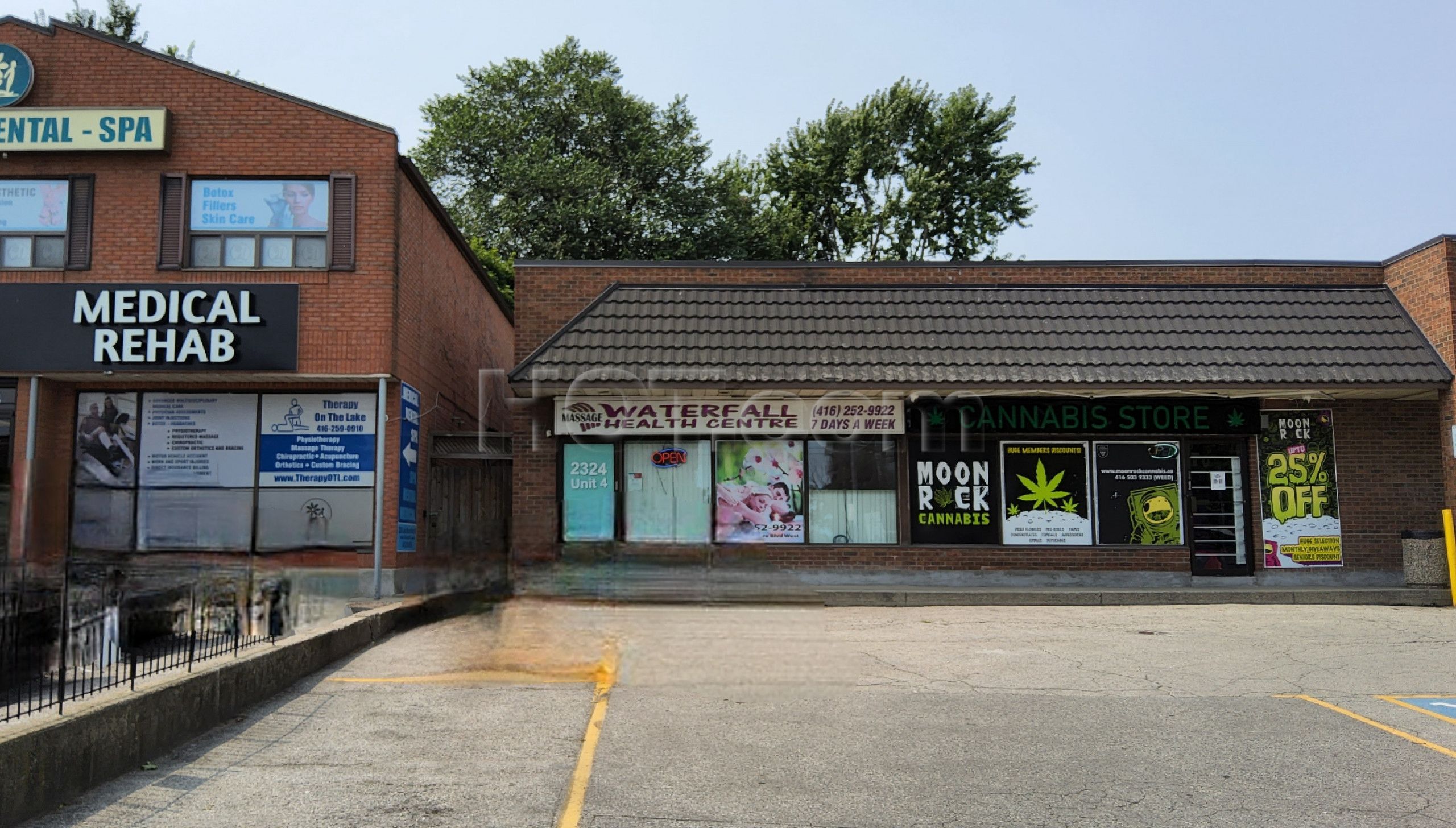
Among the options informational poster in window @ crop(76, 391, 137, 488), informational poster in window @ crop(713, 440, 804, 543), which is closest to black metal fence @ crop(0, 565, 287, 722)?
informational poster in window @ crop(76, 391, 137, 488)

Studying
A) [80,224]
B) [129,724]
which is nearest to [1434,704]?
[129,724]

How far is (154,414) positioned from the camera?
16.3 meters

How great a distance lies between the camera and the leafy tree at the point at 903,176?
40.0 m

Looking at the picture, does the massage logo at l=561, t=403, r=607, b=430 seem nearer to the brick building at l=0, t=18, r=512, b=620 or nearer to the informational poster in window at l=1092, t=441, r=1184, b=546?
the brick building at l=0, t=18, r=512, b=620

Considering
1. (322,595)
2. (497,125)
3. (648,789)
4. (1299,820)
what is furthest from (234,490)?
(497,125)

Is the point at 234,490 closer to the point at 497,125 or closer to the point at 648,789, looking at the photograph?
the point at 648,789

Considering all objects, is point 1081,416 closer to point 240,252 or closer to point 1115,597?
point 1115,597

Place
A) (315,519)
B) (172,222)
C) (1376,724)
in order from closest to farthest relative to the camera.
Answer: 1. (1376,724)
2. (172,222)
3. (315,519)

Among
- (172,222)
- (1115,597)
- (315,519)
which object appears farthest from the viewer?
(315,519)

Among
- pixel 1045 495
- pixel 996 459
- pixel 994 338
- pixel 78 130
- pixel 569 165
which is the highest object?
pixel 569 165

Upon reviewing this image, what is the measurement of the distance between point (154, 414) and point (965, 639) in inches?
489

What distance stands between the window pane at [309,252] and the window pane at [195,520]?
3.52 metres

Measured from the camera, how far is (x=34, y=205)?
15.9 metres

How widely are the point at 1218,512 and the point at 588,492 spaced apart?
31.8 feet
